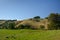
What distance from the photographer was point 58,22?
6291cm

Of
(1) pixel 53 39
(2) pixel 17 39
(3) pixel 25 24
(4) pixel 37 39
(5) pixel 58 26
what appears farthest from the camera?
(3) pixel 25 24

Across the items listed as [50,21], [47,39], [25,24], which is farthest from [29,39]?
[25,24]

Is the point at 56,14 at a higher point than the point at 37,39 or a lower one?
higher

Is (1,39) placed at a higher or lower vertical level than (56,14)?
lower

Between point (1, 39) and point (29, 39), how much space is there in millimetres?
5943

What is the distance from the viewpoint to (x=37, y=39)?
34.4 metres

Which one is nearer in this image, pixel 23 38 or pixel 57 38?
pixel 57 38

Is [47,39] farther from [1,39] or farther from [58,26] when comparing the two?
[58,26]

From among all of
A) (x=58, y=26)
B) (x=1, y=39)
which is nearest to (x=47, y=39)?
Answer: (x=1, y=39)

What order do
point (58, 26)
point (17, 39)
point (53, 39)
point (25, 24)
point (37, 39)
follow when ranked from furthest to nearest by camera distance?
1. point (25, 24)
2. point (58, 26)
3. point (17, 39)
4. point (37, 39)
5. point (53, 39)

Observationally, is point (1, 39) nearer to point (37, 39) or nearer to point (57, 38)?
point (37, 39)

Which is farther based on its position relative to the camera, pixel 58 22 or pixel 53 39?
pixel 58 22

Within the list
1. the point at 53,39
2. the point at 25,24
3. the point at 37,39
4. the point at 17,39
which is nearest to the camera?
the point at 53,39

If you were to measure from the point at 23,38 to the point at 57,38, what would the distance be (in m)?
7.70
